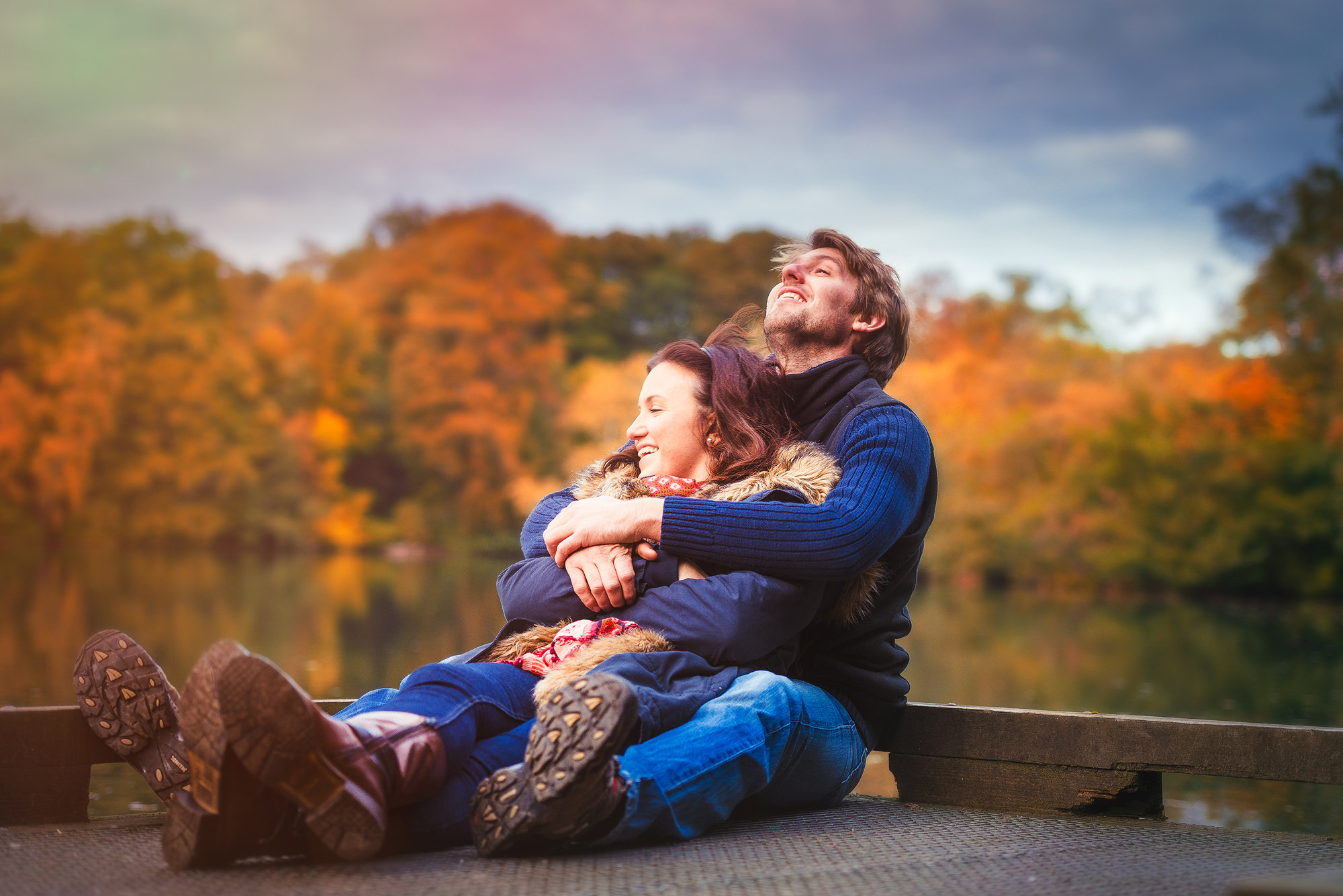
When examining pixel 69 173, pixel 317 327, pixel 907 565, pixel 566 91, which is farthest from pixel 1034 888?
pixel 566 91

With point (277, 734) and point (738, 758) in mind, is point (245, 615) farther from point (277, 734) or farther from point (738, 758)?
point (277, 734)

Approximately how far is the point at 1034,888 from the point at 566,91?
51.1m

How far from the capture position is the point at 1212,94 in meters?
38.1

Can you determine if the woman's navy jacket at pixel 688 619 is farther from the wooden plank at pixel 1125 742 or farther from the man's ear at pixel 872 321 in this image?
the man's ear at pixel 872 321

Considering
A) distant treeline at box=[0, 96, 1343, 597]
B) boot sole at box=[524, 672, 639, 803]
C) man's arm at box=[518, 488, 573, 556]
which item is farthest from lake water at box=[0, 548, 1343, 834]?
boot sole at box=[524, 672, 639, 803]

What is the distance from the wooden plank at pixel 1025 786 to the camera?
91.9 inches

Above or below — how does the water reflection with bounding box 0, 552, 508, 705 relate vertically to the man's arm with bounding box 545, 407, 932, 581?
below

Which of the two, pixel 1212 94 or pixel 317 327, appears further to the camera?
pixel 1212 94

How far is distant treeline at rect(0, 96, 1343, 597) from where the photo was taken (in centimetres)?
2492

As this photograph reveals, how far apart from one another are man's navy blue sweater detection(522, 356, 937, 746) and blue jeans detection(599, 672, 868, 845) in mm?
134

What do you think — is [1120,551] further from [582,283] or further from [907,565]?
[907,565]

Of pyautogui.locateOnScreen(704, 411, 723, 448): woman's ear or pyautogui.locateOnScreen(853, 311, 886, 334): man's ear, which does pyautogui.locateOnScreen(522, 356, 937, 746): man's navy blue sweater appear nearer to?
pyautogui.locateOnScreen(853, 311, 886, 334): man's ear

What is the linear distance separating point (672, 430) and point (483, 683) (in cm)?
68

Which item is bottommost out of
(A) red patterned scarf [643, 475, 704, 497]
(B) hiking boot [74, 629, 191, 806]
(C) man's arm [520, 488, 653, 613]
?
(B) hiking boot [74, 629, 191, 806]
